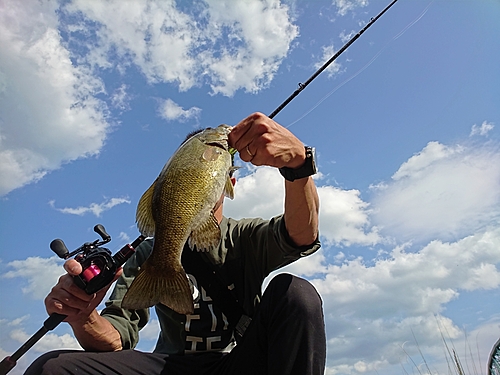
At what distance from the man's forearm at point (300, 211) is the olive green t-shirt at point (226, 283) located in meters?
0.06

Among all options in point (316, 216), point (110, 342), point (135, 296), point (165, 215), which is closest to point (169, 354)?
point (110, 342)

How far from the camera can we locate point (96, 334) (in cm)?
271

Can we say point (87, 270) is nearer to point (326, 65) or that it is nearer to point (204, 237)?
point (204, 237)

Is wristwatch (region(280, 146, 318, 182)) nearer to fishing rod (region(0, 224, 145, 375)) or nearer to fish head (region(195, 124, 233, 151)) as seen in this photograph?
fish head (region(195, 124, 233, 151))

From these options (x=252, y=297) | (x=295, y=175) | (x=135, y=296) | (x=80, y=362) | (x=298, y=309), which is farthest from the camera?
(x=252, y=297)

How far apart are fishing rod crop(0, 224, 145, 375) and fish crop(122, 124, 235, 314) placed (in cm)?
32

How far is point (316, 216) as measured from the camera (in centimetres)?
279

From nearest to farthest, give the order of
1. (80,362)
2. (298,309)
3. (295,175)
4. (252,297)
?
(298,309) → (80,362) → (295,175) → (252,297)

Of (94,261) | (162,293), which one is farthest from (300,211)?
(94,261)

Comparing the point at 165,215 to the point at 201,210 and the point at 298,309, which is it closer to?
the point at 201,210

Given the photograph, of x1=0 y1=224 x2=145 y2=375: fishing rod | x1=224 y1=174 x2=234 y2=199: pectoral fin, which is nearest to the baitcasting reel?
x1=0 y1=224 x2=145 y2=375: fishing rod

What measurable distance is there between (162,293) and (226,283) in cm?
88

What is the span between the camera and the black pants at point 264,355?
2172mm

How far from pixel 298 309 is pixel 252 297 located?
79 centimetres
